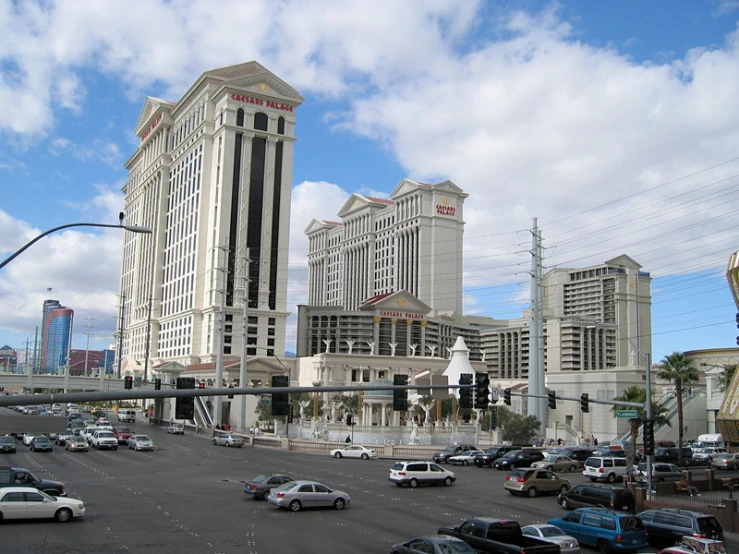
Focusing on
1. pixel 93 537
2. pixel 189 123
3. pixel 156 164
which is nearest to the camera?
pixel 93 537

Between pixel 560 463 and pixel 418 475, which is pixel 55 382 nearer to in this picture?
pixel 560 463

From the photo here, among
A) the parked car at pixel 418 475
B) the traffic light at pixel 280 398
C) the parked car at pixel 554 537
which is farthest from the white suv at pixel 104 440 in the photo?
the parked car at pixel 554 537

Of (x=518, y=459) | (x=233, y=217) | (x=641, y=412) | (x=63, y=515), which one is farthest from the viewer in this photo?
(x=233, y=217)

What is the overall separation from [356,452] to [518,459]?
13026mm

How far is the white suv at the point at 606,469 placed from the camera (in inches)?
Answer: 1732

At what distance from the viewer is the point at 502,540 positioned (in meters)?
21.3

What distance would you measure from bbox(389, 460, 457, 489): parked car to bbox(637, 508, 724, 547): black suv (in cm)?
1439

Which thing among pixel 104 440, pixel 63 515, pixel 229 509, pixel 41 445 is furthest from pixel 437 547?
pixel 104 440

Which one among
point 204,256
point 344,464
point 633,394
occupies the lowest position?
point 344,464

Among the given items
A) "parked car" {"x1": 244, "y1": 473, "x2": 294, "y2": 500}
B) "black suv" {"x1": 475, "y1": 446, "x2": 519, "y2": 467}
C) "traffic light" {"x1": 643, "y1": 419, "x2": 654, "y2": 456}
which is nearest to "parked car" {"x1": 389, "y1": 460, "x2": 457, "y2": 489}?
"parked car" {"x1": 244, "y1": 473, "x2": 294, "y2": 500}

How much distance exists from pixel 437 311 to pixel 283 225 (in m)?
64.8

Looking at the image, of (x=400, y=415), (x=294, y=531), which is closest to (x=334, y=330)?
(x=400, y=415)

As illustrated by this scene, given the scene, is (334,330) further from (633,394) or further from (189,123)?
(633,394)

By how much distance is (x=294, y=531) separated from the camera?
991 inches
